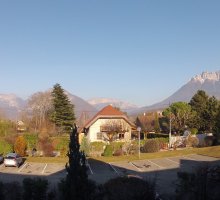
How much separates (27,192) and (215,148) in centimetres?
3077

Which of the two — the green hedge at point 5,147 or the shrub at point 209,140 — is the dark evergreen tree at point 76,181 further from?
the shrub at point 209,140

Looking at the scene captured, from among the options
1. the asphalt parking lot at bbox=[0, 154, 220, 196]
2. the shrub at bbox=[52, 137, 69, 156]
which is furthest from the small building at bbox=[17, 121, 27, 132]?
the asphalt parking lot at bbox=[0, 154, 220, 196]

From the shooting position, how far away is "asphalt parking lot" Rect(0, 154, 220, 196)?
3016 centimetres

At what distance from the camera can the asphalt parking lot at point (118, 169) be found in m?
30.2

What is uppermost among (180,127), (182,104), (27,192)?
(182,104)

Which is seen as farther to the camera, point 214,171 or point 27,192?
point 214,171

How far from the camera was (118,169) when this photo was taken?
1372 inches

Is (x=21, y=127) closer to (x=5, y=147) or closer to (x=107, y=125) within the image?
(x=107, y=125)

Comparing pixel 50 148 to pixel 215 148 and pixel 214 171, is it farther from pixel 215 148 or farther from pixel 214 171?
pixel 214 171

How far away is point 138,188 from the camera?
16.2 metres

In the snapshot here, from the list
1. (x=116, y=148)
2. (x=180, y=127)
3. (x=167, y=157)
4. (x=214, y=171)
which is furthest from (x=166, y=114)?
(x=214, y=171)

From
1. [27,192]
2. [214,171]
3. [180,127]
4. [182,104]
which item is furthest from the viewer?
[182,104]

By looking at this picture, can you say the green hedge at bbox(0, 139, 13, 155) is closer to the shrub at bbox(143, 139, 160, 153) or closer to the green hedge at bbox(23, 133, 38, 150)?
the green hedge at bbox(23, 133, 38, 150)

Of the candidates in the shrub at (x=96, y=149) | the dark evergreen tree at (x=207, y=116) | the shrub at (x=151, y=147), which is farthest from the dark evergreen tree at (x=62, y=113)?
the shrub at (x=151, y=147)
